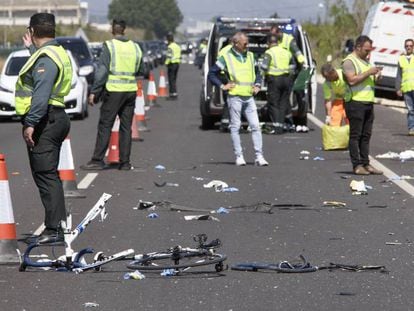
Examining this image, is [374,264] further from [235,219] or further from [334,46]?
[334,46]

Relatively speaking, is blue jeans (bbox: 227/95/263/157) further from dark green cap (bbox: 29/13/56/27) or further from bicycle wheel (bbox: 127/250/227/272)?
bicycle wheel (bbox: 127/250/227/272)

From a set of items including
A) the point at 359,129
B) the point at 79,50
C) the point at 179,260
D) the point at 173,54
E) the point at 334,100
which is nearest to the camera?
the point at 179,260

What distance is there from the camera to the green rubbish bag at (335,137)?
19844 millimetres

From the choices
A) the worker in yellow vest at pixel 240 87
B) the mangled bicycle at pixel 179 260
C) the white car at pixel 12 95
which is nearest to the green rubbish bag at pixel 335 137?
the worker in yellow vest at pixel 240 87

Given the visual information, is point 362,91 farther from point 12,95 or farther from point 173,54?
point 173,54

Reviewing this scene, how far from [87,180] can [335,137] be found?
554 centimetres

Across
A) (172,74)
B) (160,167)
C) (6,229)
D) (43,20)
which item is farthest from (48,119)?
(172,74)

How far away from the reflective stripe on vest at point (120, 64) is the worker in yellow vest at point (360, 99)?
283 centimetres

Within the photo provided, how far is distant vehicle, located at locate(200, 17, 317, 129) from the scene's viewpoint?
927 inches

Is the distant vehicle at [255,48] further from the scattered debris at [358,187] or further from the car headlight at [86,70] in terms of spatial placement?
the car headlight at [86,70]

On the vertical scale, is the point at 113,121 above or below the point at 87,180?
above

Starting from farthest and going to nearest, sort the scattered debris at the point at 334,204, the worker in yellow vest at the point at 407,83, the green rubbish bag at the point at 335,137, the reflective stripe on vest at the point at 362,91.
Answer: the worker in yellow vest at the point at 407,83 → the green rubbish bag at the point at 335,137 → the reflective stripe on vest at the point at 362,91 → the scattered debris at the point at 334,204

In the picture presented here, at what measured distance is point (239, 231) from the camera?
37.4 ft

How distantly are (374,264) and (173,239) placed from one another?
6.57 ft
